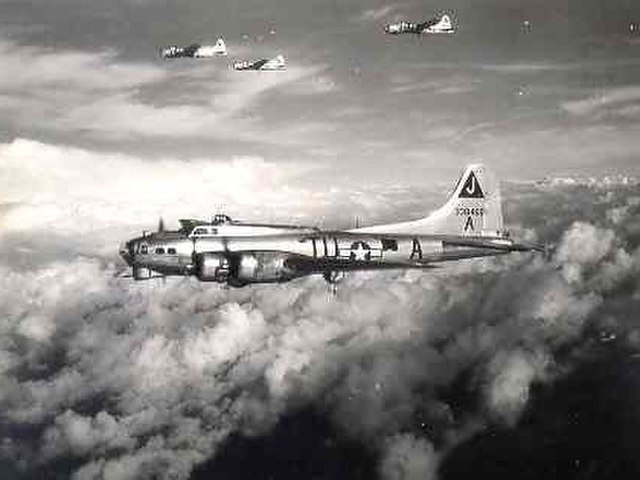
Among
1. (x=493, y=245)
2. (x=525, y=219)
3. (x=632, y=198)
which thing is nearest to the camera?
(x=493, y=245)

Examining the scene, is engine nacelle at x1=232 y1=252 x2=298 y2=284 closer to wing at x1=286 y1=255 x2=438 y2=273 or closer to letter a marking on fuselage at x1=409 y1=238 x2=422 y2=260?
wing at x1=286 y1=255 x2=438 y2=273

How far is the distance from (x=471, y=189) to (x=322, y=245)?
302 inches

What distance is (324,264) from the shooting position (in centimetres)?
2475

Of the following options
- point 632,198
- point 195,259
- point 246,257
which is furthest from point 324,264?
point 632,198

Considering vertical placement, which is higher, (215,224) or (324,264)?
(215,224)

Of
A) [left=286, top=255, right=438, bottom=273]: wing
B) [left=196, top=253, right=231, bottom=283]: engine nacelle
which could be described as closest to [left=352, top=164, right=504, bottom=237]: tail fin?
[left=286, top=255, right=438, bottom=273]: wing

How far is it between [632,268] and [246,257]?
19062 centimetres

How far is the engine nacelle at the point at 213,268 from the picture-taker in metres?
24.9

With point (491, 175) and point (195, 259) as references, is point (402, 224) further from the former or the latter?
point (195, 259)


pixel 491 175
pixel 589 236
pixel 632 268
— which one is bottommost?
pixel 632 268

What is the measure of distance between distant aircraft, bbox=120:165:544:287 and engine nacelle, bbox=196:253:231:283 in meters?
0.04

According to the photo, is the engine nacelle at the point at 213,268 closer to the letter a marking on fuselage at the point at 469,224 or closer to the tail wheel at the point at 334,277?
the tail wheel at the point at 334,277

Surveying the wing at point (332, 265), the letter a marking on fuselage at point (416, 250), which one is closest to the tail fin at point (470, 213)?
the letter a marking on fuselage at point (416, 250)

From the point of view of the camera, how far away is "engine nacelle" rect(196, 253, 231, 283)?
81.7 feet
